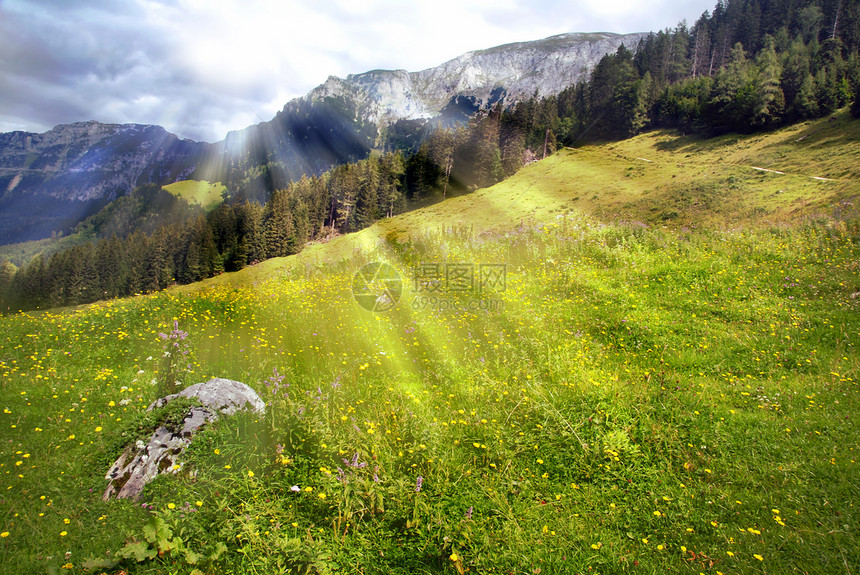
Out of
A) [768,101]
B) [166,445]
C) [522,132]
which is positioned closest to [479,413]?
[166,445]

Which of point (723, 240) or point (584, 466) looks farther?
point (723, 240)

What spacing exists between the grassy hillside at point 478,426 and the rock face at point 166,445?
0.19 metres

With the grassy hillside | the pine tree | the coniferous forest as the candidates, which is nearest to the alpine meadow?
the grassy hillside

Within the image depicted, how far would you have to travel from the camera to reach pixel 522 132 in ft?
189

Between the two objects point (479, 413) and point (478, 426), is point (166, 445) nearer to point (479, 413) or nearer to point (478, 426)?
point (478, 426)

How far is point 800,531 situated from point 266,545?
563 cm

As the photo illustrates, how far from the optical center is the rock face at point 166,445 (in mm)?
4738

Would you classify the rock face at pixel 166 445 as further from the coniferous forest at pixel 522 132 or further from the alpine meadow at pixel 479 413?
the coniferous forest at pixel 522 132

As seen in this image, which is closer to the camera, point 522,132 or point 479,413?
point 479,413

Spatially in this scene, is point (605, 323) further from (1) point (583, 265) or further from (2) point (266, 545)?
(2) point (266, 545)

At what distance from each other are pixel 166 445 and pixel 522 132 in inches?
2428

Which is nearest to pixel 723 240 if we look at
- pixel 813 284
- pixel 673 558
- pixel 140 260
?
pixel 813 284

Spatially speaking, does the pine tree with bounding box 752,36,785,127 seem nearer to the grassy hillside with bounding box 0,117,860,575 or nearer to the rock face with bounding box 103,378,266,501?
the grassy hillside with bounding box 0,117,860,575

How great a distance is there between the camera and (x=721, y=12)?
89375mm
